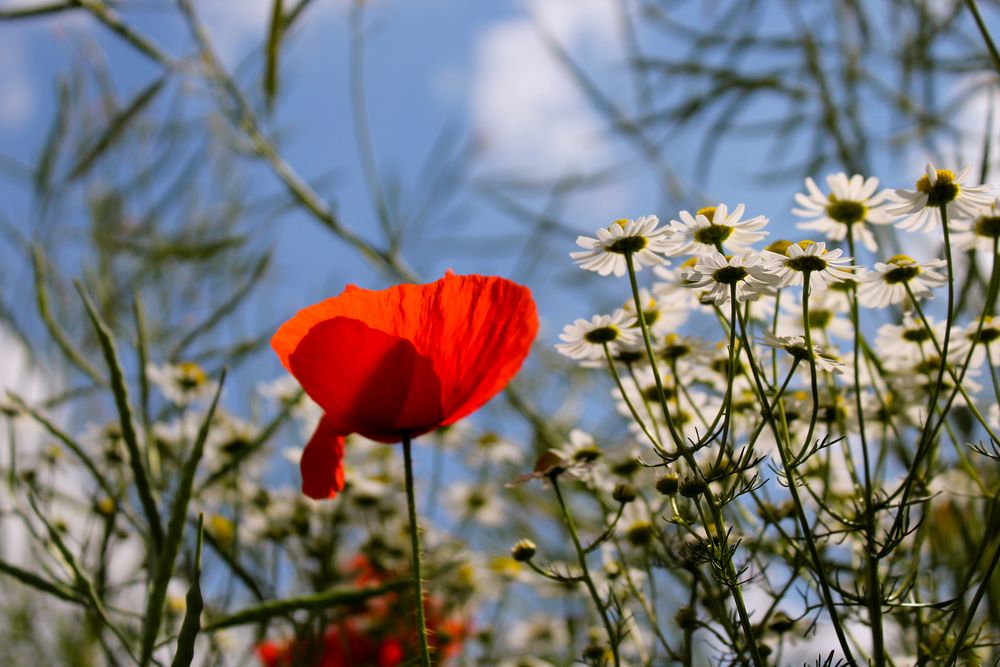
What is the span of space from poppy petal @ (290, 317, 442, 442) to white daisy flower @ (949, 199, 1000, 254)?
22 cm

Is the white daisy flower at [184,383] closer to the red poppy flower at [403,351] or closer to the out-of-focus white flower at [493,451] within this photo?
the out-of-focus white flower at [493,451]

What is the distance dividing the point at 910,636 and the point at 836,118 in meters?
0.41

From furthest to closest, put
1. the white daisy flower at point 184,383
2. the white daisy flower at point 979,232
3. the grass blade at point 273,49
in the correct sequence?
the white daisy flower at point 184,383 < the grass blade at point 273,49 < the white daisy flower at point 979,232

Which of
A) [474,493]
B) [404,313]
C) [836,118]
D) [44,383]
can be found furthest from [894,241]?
[44,383]

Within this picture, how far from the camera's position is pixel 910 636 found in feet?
1.76

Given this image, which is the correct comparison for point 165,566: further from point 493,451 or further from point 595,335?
point 493,451

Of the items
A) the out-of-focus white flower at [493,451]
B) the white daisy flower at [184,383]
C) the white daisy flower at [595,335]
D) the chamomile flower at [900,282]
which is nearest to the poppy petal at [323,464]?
the white daisy flower at [595,335]

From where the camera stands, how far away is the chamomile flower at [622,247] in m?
0.35

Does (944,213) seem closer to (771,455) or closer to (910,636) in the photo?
(771,455)

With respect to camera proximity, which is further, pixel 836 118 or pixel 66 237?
pixel 66 237

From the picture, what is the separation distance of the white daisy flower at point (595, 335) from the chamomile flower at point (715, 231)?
58mm

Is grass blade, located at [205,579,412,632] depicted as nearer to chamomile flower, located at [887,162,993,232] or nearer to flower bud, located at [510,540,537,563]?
flower bud, located at [510,540,537,563]

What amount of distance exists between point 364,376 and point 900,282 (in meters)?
0.22

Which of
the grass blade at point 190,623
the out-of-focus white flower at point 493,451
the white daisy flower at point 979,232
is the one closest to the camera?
the grass blade at point 190,623
